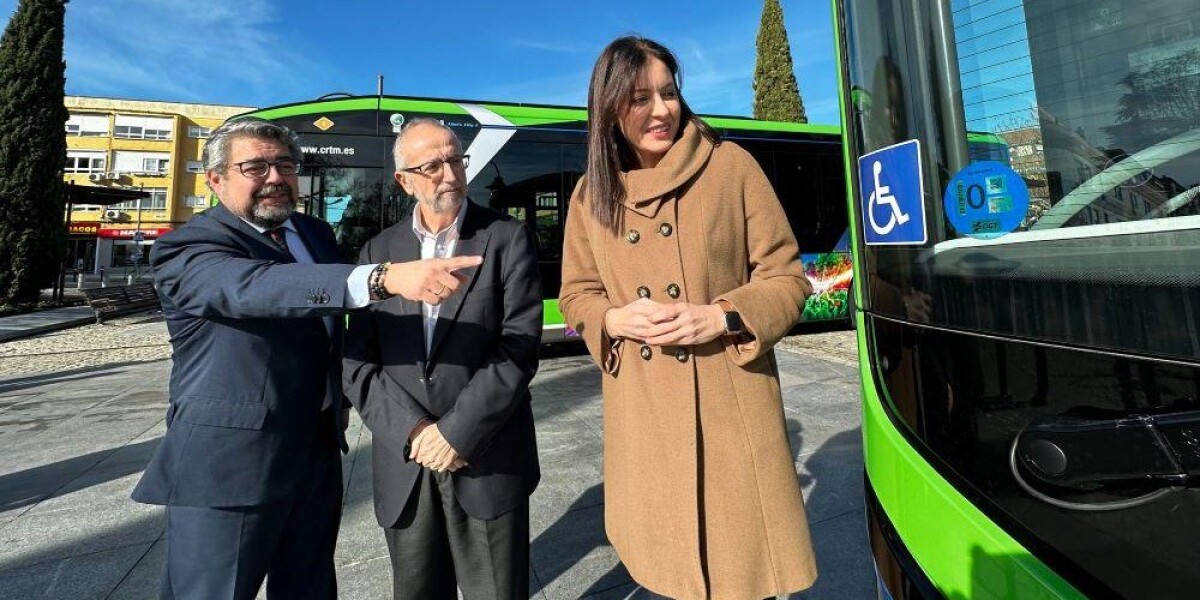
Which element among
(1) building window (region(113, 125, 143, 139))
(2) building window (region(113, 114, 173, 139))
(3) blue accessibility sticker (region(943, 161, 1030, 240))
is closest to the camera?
(3) blue accessibility sticker (region(943, 161, 1030, 240))

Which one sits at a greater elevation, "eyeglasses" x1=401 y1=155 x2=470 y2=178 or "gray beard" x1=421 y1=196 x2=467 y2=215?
"eyeglasses" x1=401 y1=155 x2=470 y2=178

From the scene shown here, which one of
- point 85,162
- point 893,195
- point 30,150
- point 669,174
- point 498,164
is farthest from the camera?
point 85,162

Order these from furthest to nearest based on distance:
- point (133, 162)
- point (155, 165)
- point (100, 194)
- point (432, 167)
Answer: point (155, 165) → point (133, 162) → point (100, 194) → point (432, 167)

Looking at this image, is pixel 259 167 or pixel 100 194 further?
pixel 100 194

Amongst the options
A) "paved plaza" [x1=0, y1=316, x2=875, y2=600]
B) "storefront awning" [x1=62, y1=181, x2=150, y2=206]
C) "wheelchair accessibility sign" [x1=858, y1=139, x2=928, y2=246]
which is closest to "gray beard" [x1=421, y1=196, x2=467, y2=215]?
"wheelchair accessibility sign" [x1=858, y1=139, x2=928, y2=246]

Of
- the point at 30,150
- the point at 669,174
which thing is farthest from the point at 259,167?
the point at 30,150

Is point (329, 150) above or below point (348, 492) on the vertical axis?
above

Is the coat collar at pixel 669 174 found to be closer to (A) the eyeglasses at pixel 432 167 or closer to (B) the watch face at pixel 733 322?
(B) the watch face at pixel 733 322

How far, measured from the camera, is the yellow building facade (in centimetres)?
4275

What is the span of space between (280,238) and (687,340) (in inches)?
54.1

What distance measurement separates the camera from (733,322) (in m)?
1.24

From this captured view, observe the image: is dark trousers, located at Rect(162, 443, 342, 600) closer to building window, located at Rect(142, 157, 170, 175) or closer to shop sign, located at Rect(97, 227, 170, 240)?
shop sign, located at Rect(97, 227, 170, 240)

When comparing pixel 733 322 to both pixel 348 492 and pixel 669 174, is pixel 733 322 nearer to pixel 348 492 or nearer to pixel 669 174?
pixel 669 174

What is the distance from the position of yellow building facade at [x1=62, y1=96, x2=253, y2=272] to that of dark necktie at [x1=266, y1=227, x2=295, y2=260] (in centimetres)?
5100
